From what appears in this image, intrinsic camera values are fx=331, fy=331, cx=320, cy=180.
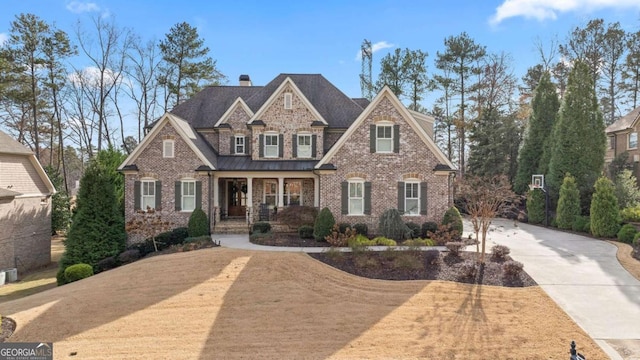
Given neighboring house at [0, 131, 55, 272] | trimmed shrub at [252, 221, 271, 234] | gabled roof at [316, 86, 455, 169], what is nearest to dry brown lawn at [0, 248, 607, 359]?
trimmed shrub at [252, 221, 271, 234]

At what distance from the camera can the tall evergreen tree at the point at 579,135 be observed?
21219 millimetres

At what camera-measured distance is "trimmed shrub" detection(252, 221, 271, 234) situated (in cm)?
1764

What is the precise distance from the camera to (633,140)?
87.0 feet

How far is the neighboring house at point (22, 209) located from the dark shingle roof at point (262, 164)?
1120 centimetres

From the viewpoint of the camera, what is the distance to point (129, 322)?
831 centimetres

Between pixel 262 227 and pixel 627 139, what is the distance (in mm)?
30331

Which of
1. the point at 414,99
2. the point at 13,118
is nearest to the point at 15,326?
the point at 13,118

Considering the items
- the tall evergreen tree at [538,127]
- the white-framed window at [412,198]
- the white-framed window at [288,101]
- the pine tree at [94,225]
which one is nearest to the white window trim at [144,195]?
the pine tree at [94,225]

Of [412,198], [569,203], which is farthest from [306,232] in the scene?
[569,203]

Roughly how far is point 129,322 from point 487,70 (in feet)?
125

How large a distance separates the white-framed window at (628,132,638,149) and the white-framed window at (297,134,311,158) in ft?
86.4

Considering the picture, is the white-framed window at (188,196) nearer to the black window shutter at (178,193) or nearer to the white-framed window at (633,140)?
the black window shutter at (178,193)

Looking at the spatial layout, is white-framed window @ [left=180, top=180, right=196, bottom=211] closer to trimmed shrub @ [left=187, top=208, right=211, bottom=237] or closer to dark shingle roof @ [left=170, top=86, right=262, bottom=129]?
trimmed shrub @ [left=187, top=208, right=211, bottom=237]

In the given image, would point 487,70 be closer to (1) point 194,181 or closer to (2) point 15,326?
(1) point 194,181
